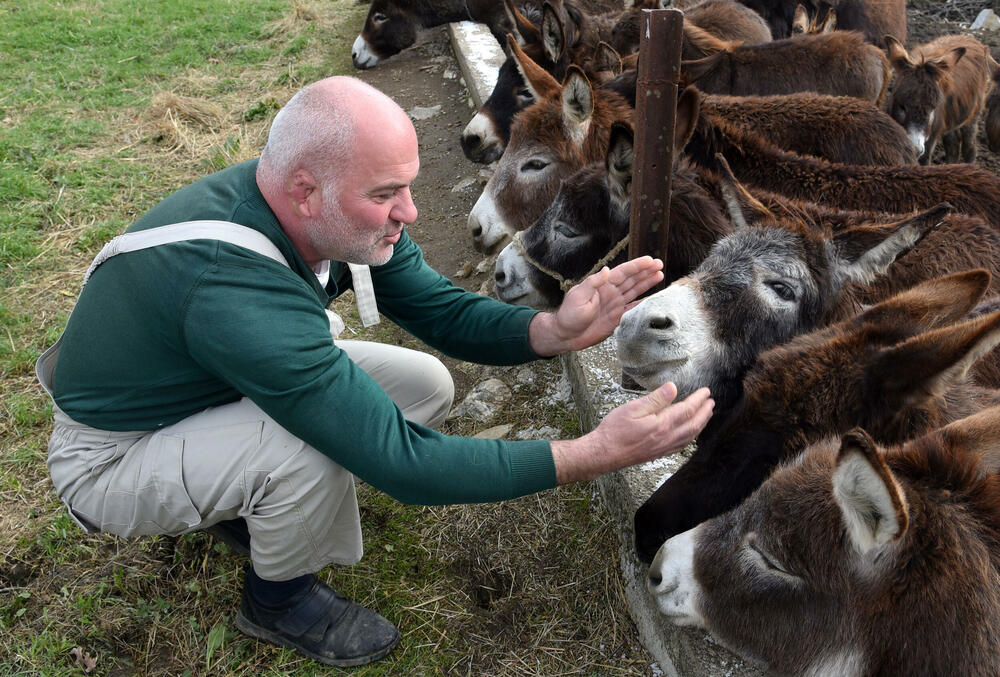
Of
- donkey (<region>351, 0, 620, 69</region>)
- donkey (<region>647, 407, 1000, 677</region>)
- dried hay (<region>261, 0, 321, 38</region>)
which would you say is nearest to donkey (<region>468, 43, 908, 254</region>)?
donkey (<region>647, 407, 1000, 677</region>)

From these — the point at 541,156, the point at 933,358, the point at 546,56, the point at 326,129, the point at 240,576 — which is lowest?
the point at 240,576

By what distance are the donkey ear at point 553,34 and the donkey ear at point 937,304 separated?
4.70 meters

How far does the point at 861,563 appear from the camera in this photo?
188 cm

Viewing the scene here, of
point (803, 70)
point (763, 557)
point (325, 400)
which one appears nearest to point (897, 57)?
point (803, 70)

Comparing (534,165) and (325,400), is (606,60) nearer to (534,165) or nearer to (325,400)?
(534,165)

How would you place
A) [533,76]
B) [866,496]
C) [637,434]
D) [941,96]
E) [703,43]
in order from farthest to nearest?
[941,96] < [703,43] < [533,76] < [637,434] < [866,496]

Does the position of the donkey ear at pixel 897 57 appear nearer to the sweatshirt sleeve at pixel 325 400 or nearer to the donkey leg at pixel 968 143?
the donkey leg at pixel 968 143

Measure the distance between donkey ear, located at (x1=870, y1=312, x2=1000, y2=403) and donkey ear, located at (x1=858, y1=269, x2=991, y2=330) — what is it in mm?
282

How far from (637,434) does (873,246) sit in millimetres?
1297

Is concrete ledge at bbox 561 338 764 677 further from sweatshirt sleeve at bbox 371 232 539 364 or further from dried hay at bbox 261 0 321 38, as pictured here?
dried hay at bbox 261 0 321 38

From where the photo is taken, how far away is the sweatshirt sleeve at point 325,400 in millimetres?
2295

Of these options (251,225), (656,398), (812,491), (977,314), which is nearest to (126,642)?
(251,225)

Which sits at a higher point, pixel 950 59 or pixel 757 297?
pixel 757 297

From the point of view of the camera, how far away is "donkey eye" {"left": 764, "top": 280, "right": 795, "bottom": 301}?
2.88 m
